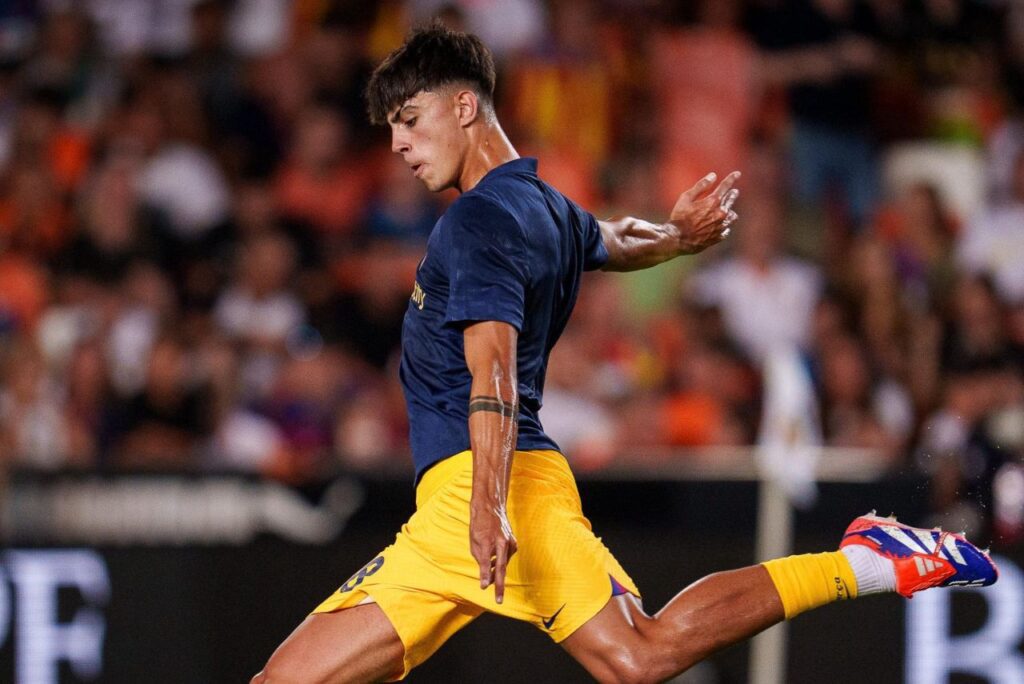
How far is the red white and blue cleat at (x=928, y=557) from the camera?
4820mm

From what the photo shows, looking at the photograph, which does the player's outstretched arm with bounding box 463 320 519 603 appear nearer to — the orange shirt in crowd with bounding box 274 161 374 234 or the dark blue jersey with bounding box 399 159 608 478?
the dark blue jersey with bounding box 399 159 608 478

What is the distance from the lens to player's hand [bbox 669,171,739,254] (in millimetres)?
5539

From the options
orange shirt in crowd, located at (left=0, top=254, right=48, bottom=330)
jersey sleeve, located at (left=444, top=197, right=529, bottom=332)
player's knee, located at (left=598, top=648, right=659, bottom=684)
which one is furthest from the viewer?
orange shirt in crowd, located at (left=0, top=254, right=48, bottom=330)

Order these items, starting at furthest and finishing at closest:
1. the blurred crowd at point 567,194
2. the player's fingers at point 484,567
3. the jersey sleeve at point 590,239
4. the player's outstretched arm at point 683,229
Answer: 1. the blurred crowd at point 567,194
2. the player's outstretched arm at point 683,229
3. the jersey sleeve at point 590,239
4. the player's fingers at point 484,567

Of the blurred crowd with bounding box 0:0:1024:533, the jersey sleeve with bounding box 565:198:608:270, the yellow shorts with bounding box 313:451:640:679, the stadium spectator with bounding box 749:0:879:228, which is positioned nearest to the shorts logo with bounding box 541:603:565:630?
the yellow shorts with bounding box 313:451:640:679

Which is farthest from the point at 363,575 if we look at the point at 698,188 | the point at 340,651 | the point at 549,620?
the point at 698,188

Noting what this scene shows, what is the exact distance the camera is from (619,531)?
7770 millimetres

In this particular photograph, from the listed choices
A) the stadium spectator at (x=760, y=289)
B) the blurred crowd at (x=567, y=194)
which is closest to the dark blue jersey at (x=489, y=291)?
the blurred crowd at (x=567, y=194)

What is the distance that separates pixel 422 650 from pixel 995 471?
394 centimetres

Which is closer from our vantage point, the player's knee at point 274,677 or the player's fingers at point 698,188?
the player's knee at point 274,677

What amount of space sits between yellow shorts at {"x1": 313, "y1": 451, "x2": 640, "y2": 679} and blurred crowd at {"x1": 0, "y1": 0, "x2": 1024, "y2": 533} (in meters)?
3.33

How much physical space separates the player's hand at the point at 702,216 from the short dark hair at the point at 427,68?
986 millimetres

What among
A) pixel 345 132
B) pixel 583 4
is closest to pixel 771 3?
pixel 583 4

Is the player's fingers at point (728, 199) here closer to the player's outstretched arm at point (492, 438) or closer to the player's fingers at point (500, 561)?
the player's outstretched arm at point (492, 438)
